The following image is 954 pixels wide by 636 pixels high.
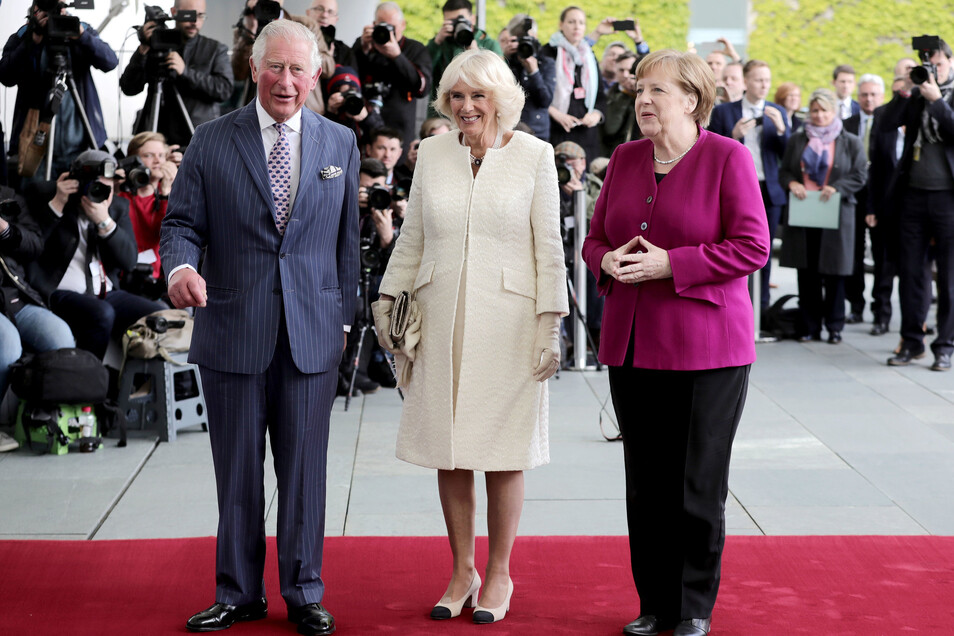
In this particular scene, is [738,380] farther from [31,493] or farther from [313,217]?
[31,493]

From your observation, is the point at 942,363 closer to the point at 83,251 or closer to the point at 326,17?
the point at 326,17

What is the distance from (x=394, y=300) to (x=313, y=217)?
362mm

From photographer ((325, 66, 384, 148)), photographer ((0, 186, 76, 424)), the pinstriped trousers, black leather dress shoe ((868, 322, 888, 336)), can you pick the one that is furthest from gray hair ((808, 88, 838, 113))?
the pinstriped trousers

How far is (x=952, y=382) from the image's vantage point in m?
7.62

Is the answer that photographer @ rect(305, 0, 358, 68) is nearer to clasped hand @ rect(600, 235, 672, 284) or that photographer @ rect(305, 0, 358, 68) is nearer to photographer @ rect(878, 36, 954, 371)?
photographer @ rect(878, 36, 954, 371)

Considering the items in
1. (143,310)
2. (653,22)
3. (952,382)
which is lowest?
(952,382)

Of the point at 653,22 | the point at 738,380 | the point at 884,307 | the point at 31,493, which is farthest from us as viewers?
the point at 653,22

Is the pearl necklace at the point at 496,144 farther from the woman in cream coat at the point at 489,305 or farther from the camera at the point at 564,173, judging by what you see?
the camera at the point at 564,173

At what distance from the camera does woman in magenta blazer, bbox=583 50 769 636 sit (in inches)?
127

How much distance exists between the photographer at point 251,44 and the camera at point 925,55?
3583 millimetres

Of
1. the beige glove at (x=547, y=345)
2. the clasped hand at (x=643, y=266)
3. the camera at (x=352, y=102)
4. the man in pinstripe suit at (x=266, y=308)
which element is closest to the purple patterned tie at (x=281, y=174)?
the man in pinstripe suit at (x=266, y=308)

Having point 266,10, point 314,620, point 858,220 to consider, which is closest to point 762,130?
point 858,220

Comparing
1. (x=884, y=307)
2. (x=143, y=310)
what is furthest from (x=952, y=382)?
(x=143, y=310)

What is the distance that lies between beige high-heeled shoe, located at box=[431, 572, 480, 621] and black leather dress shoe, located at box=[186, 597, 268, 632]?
49cm
